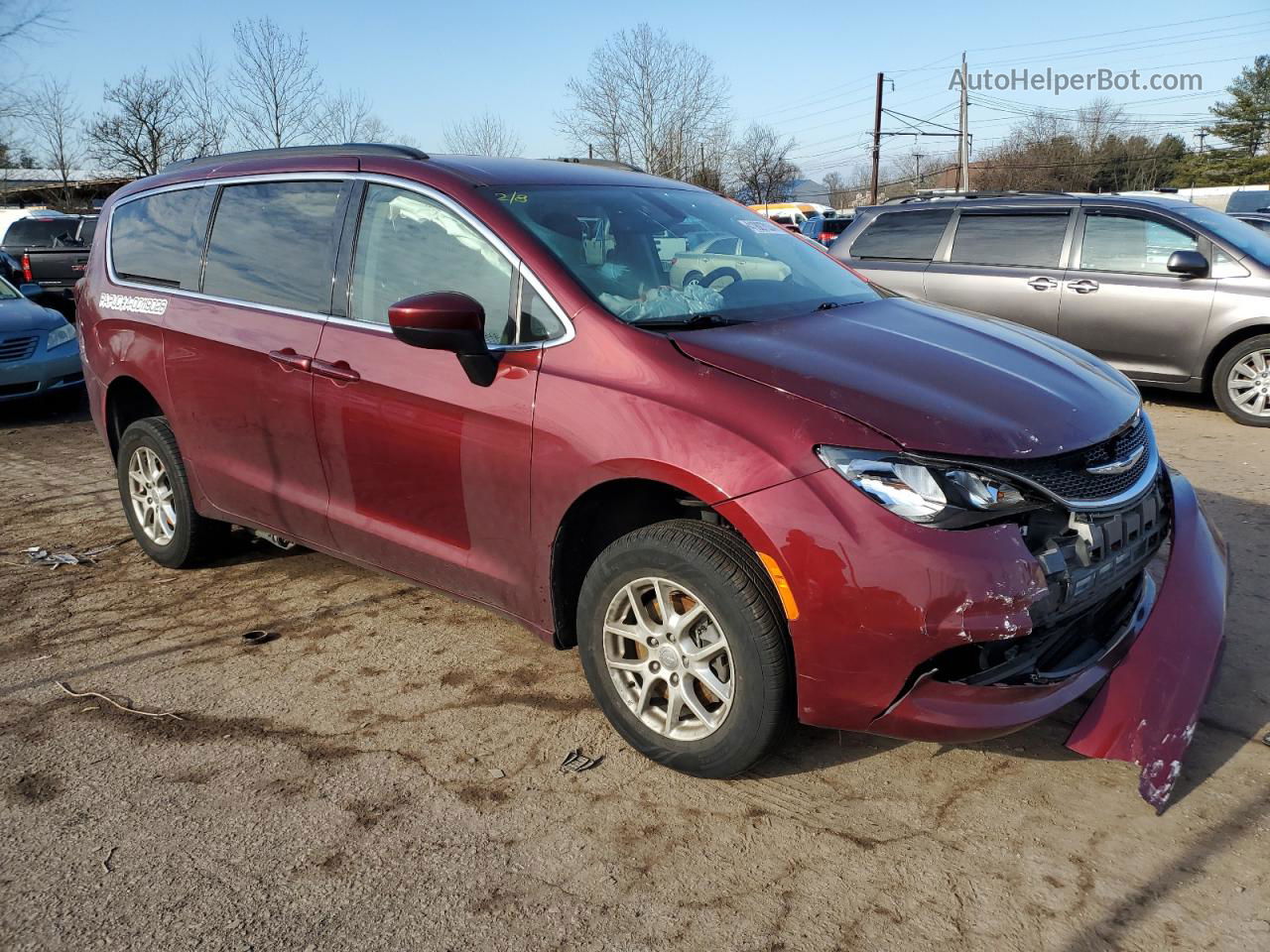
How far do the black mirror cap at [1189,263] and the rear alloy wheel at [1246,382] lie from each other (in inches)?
24.9

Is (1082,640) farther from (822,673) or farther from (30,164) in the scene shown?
(30,164)

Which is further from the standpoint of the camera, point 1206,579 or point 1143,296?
point 1143,296

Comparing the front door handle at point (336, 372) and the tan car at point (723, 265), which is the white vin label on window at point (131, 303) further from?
the tan car at point (723, 265)

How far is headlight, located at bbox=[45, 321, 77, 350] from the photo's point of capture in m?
9.33

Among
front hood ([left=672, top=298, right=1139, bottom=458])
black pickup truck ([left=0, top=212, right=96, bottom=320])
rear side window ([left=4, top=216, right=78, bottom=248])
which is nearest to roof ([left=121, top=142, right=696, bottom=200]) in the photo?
front hood ([left=672, top=298, right=1139, bottom=458])

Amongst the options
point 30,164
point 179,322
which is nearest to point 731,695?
point 179,322

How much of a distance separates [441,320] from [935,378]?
1475mm

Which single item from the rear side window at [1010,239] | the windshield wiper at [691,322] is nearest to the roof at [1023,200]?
the rear side window at [1010,239]

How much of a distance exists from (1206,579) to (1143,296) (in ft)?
17.6

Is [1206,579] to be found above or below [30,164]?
below

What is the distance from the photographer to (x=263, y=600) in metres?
4.55

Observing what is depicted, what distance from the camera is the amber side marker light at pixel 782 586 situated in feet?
8.75

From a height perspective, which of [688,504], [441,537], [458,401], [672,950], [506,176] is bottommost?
[672,950]

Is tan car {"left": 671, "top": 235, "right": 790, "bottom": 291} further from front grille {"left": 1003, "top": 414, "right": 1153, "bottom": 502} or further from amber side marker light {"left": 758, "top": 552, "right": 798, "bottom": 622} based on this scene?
front grille {"left": 1003, "top": 414, "right": 1153, "bottom": 502}
